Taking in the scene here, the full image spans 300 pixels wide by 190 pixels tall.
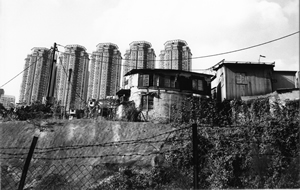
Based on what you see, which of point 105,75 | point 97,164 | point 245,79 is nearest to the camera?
point 97,164

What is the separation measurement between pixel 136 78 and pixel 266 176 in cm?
1717

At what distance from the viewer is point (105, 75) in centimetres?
4003

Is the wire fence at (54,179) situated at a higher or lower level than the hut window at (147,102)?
lower

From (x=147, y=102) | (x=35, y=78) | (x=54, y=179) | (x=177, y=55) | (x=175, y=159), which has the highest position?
(x=177, y=55)

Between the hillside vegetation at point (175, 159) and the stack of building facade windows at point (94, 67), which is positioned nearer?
the hillside vegetation at point (175, 159)

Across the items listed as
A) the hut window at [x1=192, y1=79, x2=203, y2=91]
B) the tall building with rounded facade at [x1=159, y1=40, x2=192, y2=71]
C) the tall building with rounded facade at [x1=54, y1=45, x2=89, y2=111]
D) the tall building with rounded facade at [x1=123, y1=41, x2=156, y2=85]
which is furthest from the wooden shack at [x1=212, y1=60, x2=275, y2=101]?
the tall building with rounded facade at [x1=54, y1=45, x2=89, y2=111]

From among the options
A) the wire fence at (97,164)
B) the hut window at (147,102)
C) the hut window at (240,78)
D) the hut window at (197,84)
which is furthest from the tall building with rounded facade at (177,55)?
the wire fence at (97,164)

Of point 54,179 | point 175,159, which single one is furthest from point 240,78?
point 54,179

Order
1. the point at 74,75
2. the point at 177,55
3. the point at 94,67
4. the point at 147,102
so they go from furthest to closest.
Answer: the point at 94,67 < the point at 74,75 < the point at 177,55 < the point at 147,102

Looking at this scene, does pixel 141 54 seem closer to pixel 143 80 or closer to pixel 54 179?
pixel 143 80

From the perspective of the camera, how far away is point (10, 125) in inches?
663

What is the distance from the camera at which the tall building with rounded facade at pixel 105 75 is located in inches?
1551

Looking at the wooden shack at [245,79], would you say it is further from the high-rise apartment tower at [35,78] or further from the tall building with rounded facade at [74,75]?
the high-rise apartment tower at [35,78]

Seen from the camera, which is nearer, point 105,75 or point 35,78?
point 35,78
